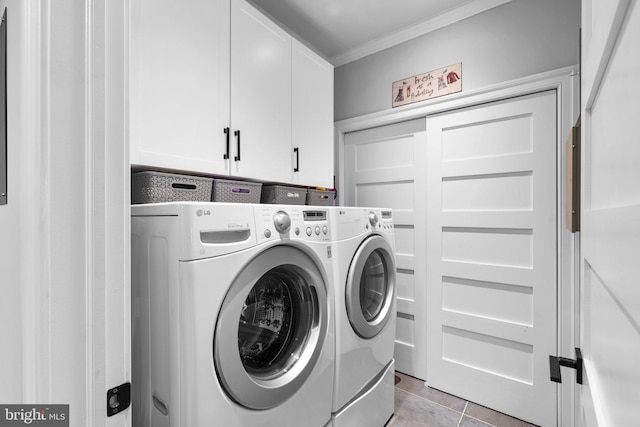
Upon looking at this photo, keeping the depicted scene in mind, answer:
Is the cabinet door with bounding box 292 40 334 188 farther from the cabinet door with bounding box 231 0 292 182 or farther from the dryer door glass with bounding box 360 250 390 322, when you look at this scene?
the dryer door glass with bounding box 360 250 390 322

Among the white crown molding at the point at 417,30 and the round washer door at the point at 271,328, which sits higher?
the white crown molding at the point at 417,30

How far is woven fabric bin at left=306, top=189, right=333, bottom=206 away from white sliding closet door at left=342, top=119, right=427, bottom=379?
2.00 ft

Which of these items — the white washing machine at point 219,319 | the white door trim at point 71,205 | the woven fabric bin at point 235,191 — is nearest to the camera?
the white door trim at point 71,205

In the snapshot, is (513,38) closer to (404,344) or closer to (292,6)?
(292,6)

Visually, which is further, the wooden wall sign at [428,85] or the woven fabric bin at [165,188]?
the wooden wall sign at [428,85]

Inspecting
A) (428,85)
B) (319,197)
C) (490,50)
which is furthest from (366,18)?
(319,197)

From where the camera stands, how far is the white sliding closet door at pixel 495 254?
1.74m

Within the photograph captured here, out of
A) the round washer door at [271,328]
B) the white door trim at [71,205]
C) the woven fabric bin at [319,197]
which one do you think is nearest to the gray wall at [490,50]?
the woven fabric bin at [319,197]

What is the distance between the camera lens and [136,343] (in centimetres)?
93

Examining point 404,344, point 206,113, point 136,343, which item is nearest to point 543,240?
point 404,344

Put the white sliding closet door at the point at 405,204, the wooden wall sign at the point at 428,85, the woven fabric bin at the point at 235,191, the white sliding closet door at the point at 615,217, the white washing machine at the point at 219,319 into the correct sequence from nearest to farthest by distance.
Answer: the white sliding closet door at the point at 615,217 → the white washing machine at the point at 219,319 → the woven fabric bin at the point at 235,191 → the wooden wall sign at the point at 428,85 → the white sliding closet door at the point at 405,204

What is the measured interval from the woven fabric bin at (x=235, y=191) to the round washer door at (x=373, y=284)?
59 cm

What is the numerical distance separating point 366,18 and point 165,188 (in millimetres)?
1779

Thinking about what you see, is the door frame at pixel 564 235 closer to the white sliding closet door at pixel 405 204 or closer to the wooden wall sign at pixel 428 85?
the wooden wall sign at pixel 428 85
